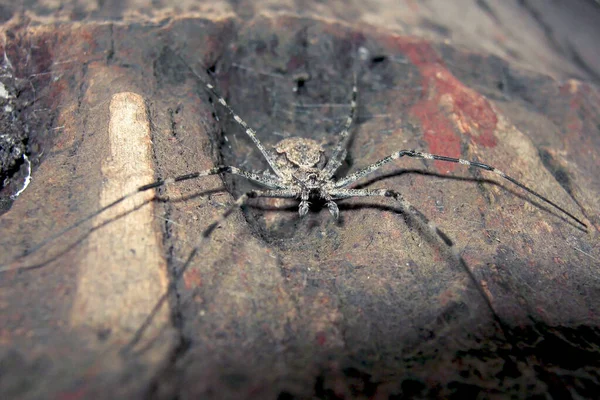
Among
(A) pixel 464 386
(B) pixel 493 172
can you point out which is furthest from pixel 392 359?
(B) pixel 493 172

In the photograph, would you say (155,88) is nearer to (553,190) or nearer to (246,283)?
(246,283)

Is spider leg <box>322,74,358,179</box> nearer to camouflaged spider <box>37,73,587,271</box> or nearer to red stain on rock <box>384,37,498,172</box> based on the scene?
camouflaged spider <box>37,73,587,271</box>

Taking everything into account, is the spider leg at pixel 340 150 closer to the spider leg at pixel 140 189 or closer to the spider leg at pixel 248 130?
the spider leg at pixel 248 130

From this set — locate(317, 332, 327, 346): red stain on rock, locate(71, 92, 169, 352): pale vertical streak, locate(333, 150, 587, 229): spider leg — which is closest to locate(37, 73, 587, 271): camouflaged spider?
locate(333, 150, 587, 229): spider leg

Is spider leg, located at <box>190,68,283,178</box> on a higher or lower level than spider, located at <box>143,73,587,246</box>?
higher

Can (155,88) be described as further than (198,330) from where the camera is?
Yes

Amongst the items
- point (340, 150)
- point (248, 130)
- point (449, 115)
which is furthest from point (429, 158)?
A: point (248, 130)
